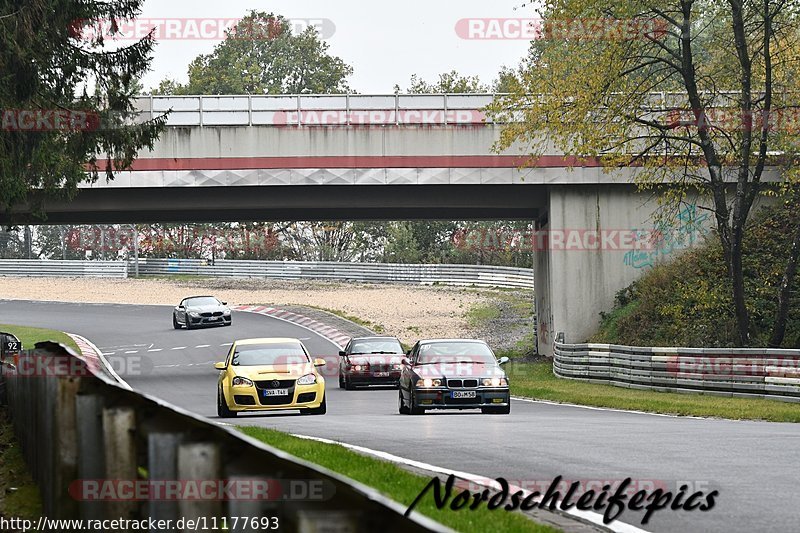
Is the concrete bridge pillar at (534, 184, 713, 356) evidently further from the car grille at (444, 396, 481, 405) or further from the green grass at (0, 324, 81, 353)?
the green grass at (0, 324, 81, 353)

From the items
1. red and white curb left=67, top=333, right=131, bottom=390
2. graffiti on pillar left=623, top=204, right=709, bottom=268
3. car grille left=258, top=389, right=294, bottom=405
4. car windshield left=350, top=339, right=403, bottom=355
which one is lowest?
red and white curb left=67, top=333, right=131, bottom=390

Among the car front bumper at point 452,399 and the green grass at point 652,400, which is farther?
the green grass at point 652,400

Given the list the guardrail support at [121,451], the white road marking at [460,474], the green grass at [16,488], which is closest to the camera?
the guardrail support at [121,451]

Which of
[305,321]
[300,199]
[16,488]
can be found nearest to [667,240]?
[300,199]

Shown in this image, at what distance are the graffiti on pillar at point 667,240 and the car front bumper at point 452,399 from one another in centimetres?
1888

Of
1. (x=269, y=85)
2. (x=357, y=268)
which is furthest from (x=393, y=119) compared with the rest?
(x=269, y=85)

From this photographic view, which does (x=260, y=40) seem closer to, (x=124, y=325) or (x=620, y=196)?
(x=124, y=325)

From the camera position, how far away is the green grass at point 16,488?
386 inches

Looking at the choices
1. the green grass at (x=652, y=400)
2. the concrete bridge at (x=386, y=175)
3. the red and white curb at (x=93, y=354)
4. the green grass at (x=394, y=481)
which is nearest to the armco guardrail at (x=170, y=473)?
the green grass at (x=394, y=481)

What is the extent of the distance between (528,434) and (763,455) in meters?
3.88

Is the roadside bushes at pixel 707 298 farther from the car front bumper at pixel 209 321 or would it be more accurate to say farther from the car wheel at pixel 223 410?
the car front bumper at pixel 209 321

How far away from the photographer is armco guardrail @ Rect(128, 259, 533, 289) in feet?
255

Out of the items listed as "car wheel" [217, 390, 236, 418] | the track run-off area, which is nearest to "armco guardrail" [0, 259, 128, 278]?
the track run-off area

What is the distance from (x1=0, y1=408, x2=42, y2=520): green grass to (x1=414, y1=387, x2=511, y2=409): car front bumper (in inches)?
316
